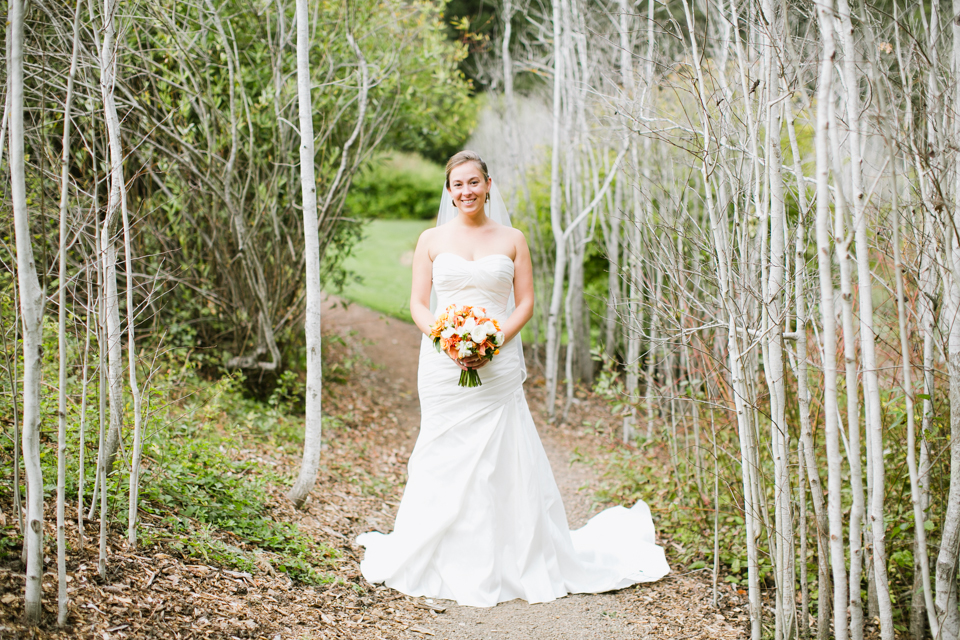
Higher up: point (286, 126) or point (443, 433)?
point (286, 126)

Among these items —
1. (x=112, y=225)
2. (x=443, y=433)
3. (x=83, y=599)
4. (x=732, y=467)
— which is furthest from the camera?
(x=732, y=467)

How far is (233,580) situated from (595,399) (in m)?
6.48

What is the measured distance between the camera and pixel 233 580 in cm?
296

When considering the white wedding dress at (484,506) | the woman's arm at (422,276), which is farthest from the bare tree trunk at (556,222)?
the white wedding dress at (484,506)

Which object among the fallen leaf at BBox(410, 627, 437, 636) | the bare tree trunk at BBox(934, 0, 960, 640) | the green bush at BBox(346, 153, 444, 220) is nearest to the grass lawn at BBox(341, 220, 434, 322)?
the green bush at BBox(346, 153, 444, 220)

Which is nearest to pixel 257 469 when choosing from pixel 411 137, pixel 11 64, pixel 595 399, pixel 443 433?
pixel 443 433

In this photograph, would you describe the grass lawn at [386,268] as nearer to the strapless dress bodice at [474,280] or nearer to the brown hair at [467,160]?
the strapless dress bodice at [474,280]

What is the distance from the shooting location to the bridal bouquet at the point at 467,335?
3.48 m

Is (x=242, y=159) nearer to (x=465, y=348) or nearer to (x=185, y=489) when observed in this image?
(x=185, y=489)

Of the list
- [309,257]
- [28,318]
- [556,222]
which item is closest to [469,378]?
[309,257]

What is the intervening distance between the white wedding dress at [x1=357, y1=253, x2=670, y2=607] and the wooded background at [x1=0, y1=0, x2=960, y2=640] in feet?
2.45

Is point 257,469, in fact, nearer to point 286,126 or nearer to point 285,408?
point 285,408

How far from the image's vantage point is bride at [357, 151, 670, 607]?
3.52 meters

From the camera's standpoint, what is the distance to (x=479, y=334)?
137 inches
